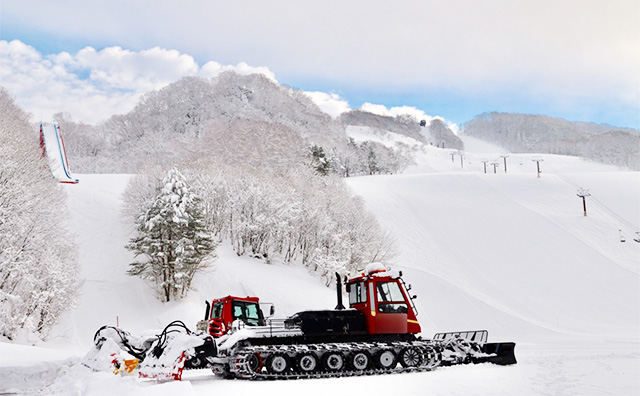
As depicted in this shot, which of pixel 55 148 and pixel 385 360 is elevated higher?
pixel 55 148

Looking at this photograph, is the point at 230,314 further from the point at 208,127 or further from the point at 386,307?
the point at 208,127

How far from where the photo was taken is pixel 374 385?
38.2 ft

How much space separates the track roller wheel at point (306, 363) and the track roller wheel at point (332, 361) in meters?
0.25

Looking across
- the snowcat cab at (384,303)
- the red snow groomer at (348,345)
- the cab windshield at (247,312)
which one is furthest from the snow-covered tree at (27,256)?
the snowcat cab at (384,303)

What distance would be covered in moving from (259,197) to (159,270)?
1295cm

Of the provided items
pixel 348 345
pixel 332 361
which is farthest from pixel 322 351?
pixel 348 345

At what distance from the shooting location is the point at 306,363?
13.3 meters

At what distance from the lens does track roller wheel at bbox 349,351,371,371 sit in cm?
1377

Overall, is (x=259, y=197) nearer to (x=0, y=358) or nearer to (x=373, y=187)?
(x=0, y=358)

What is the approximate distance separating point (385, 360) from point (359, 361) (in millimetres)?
815

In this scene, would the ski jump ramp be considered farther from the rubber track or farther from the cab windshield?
the rubber track

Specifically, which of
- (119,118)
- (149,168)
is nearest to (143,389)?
(149,168)

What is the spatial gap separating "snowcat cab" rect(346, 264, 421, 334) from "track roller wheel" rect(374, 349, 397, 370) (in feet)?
2.56

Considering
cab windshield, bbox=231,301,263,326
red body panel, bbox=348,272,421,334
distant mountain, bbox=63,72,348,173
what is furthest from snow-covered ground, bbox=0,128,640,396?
distant mountain, bbox=63,72,348,173
